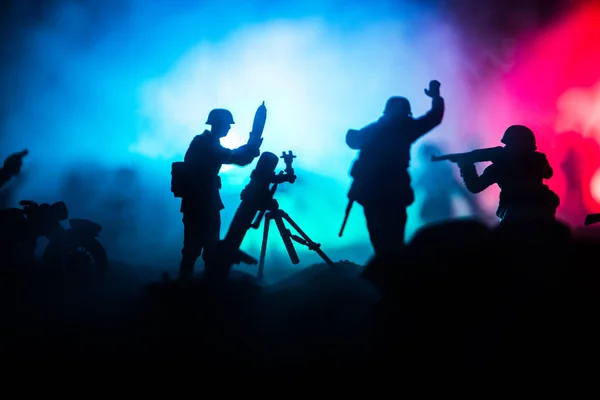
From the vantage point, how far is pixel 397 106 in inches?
175

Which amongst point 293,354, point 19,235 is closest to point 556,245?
point 293,354

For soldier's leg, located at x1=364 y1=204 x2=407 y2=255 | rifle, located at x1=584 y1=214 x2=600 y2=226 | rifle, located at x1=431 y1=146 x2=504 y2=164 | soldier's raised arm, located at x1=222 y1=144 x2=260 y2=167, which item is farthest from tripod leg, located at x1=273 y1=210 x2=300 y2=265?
rifle, located at x1=584 y1=214 x2=600 y2=226

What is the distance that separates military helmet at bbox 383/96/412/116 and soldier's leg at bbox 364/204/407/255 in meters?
1.24

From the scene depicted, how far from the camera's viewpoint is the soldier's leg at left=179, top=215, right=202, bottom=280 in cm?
595

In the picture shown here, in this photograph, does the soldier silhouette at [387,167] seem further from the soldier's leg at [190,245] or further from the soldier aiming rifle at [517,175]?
the soldier's leg at [190,245]

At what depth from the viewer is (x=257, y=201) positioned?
5.96 metres

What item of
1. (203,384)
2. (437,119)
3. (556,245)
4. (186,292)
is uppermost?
(437,119)

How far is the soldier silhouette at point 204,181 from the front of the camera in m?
5.91

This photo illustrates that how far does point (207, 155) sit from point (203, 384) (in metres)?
3.81

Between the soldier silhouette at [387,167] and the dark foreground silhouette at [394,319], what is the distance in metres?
0.96

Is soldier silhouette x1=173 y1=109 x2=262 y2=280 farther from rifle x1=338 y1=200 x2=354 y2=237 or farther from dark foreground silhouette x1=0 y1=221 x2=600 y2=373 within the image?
rifle x1=338 y1=200 x2=354 y2=237

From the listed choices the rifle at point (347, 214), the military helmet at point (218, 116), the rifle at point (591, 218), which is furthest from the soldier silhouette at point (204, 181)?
the rifle at point (591, 218)

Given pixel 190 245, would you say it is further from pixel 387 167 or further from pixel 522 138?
pixel 522 138

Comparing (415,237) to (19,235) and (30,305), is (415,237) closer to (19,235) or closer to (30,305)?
(30,305)
